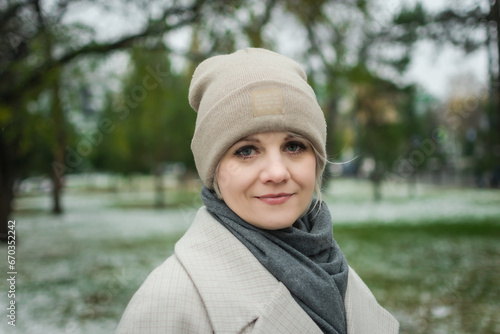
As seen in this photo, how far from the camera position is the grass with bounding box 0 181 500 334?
219 inches

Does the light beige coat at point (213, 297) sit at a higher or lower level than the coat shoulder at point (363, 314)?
higher

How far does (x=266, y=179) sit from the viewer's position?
1518mm

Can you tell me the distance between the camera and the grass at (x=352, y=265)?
18.3 feet

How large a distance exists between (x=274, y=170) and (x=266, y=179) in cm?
4

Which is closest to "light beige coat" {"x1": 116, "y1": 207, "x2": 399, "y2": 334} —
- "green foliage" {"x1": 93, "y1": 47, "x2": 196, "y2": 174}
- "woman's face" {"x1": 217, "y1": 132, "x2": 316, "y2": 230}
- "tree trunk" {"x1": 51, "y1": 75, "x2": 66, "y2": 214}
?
"woman's face" {"x1": 217, "y1": 132, "x2": 316, "y2": 230}

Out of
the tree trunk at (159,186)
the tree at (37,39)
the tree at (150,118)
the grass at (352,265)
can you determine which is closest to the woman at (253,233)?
the tree at (150,118)

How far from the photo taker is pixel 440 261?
8.86 metres

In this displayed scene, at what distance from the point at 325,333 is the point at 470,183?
30375 millimetres

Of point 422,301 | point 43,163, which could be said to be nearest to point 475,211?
point 422,301

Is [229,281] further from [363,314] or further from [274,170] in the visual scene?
[363,314]

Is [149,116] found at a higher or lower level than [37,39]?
lower

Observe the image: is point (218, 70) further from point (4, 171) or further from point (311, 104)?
point (4, 171)

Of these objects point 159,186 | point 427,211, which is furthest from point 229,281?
point 159,186

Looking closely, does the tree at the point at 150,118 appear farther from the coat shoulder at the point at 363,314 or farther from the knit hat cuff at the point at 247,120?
the coat shoulder at the point at 363,314
